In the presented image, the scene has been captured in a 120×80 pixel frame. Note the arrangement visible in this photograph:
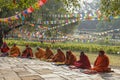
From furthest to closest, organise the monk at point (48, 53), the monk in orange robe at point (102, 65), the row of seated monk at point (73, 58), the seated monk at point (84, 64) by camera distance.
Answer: the monk at point (48, 53) → the seated monk at point (84, 64) → the row of seated monk at point (73, 58) → the monk in orange robe at point (102, 65)

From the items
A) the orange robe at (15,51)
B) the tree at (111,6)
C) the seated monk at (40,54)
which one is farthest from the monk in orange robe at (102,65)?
the orange robe at (15,51)

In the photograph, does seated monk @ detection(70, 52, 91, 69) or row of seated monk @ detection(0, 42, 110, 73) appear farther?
seated monk @ detection(70, 52, 91, 69)

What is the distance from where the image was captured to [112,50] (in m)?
27.4

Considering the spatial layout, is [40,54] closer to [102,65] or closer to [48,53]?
[48,53]

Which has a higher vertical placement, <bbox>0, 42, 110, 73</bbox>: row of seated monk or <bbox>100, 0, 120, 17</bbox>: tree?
<bbox>100, 0, 120, 17</bbox>: tree

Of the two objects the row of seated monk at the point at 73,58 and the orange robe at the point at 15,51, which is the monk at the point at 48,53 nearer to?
the row of seated monk at the point at 73,58

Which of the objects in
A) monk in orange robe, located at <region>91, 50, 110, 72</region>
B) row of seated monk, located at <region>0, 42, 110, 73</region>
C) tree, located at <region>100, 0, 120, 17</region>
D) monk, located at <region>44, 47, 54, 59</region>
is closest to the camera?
tree, located at <region>100, 0, 120, 17</region>

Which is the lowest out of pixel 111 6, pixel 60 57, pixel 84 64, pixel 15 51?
pixel 84 64

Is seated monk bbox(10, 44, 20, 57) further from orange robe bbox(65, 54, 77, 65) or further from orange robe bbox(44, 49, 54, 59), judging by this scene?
orange robe bbox(65, 54, 77, 65)

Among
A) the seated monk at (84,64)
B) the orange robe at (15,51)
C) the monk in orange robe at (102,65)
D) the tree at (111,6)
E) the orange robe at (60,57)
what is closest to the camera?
the tree at (111,6)

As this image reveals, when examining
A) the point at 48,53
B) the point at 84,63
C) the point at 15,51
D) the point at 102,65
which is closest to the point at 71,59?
the point at 84,63

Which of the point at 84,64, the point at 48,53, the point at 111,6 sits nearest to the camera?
the point at 111,6

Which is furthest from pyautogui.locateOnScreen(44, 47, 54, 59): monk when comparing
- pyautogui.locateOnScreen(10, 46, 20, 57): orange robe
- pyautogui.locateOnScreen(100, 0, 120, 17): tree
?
pyautogui.locateOnScreen(100, 0, 120, 17): tree

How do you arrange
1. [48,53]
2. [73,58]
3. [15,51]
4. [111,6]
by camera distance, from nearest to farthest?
[111,6], [73,58], [48,53], [15,51]
